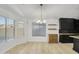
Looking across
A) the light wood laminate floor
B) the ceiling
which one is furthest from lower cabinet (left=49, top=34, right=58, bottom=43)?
the ceiling

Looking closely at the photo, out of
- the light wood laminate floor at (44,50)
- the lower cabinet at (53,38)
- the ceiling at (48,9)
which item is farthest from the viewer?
the lower cabinet at (53,38)

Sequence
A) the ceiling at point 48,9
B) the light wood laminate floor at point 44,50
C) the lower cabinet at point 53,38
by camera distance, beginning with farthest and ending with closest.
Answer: the lower cabinet at point 53,38, the light wood laminate floor at point 44,50, the ceiling at point 48,9

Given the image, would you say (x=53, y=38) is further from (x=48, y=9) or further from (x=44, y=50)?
(x=48, y=9)

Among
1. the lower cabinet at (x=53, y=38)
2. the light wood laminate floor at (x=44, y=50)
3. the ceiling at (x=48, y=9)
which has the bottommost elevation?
the light wood laminate floor at (x=44, y=50)

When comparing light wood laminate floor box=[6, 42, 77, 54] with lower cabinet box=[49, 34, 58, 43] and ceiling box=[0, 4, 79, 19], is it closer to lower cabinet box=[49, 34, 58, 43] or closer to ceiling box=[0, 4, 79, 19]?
ceiling box=[0, 4, 79, 19]

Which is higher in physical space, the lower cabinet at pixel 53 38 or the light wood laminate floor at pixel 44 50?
the lower cabinet at pixel 53 38

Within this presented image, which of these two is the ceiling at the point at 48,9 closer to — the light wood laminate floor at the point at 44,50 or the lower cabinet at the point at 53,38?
the light wood laminate floor at the point at 44,50

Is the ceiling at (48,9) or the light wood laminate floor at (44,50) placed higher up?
the ceiling at (48,9)

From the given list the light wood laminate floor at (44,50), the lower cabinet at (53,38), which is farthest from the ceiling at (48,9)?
the lower cabinet at (53,38)

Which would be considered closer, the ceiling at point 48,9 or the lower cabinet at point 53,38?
the ceiling at point 48,9

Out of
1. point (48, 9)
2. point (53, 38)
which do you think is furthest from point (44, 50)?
point (53, 38)

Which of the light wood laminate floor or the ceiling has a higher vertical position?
the ceiling
